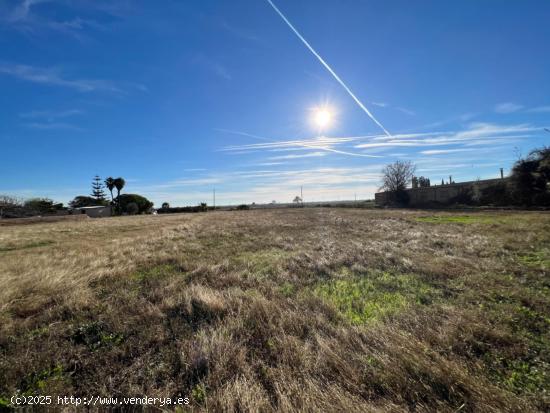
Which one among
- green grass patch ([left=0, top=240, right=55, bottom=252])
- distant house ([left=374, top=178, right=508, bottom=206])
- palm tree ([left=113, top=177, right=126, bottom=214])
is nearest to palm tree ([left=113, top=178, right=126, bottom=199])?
palm tree ([left=113, top=177, right=126, bottom=214])

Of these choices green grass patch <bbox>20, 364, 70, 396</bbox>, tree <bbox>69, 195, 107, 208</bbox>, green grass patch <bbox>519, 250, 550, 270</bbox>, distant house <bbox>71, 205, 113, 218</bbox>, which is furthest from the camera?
tree <bbox>69, 195, 107, 208</bbox>

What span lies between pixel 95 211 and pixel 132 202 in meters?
12.0

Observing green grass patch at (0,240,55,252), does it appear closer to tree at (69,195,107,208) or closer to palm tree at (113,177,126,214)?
palm tree at (113,177,126,214)

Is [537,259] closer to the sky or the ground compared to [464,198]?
closer to the ground

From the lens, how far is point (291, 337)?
11.9 feet

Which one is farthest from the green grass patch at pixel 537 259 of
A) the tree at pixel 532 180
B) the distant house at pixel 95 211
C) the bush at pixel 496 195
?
the distant house at pixel 95 211

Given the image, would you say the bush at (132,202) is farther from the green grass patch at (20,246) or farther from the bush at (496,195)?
the bush at (496,195)

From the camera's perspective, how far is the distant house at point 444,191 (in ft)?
160

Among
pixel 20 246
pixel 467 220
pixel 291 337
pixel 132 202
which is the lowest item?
pixel 291 337

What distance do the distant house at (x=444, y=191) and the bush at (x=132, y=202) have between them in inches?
3147

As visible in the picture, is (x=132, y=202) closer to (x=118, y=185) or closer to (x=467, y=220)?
(x=118, y=185)

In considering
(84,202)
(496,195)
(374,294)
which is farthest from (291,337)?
(84,202)

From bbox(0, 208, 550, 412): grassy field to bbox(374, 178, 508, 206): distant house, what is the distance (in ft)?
178

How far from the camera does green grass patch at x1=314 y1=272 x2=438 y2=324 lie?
4605 mm
